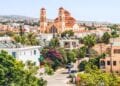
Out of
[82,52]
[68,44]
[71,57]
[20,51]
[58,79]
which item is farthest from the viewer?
[68,44]

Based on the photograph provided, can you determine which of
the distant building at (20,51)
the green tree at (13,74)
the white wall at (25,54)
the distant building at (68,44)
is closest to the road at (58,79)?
the white wall at (25,54)

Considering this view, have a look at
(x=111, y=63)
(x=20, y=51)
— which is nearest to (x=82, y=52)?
(x=111, y=63)

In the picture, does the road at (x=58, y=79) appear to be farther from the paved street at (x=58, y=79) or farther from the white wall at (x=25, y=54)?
the white wall at (x=25, y=54)

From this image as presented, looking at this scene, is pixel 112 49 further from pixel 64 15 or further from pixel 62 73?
pixel 64 15

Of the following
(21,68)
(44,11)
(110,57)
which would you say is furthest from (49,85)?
(44,11)

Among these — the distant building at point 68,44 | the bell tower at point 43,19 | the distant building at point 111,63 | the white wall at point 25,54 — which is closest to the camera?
the white wall at point 25,54

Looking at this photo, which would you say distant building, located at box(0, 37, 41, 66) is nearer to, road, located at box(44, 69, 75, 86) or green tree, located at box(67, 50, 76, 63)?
road, located at box(44, 69, 75, 86)

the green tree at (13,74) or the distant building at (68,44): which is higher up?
the green tree at (13,74)

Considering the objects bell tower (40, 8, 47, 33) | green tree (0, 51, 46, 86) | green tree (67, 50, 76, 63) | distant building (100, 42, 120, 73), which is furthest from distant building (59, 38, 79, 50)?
green tree (0, 51, 46, 86)

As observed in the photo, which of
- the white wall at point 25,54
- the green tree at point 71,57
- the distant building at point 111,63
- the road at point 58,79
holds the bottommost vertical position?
the road at point 58,79

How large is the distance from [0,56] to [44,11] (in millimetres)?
81138

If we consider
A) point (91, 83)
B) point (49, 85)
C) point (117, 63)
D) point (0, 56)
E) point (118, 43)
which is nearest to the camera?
point (91, 83)

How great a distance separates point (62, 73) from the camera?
186 feet

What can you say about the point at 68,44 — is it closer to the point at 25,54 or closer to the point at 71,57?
the point at 71,57
